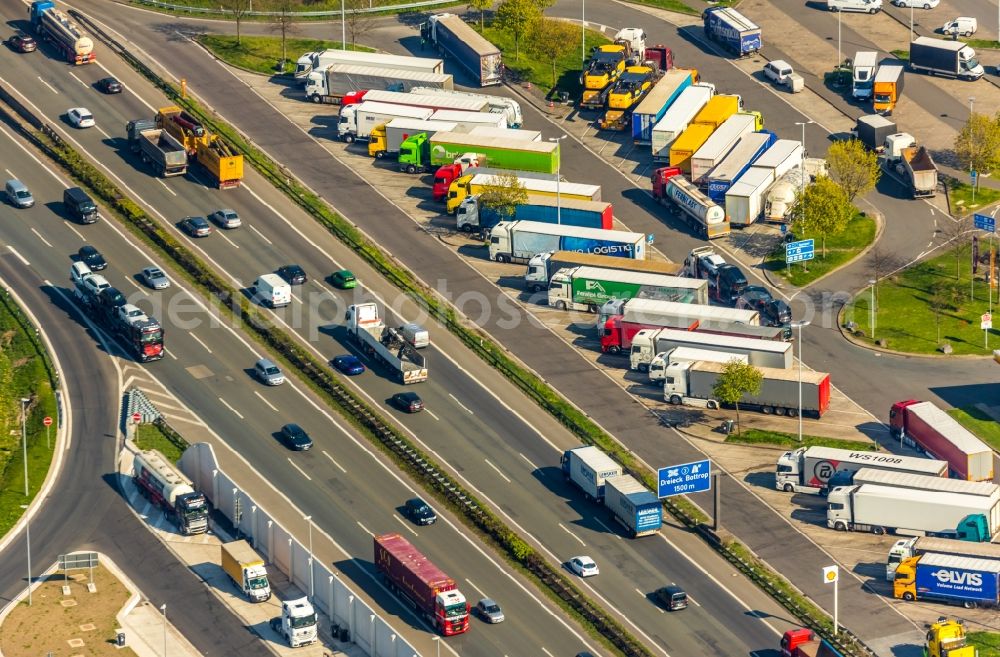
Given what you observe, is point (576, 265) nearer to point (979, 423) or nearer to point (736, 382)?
point (736, 382)

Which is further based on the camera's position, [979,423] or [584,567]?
[979,423]

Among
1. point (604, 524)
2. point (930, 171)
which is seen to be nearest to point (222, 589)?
point (604, 524)

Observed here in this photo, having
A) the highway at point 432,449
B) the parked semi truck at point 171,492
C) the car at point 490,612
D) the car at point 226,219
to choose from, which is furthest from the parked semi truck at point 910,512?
the car at point 226,219

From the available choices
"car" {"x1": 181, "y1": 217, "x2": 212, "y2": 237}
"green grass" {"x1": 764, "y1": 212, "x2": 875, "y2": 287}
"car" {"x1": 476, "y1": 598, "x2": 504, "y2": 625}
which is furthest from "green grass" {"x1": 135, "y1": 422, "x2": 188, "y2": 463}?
"green grass" {"x1": 764, "y1": 212, "x2": 875, "y2": 287}

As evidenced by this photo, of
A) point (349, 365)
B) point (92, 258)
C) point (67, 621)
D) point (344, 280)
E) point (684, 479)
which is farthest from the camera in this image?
point (344, 280)

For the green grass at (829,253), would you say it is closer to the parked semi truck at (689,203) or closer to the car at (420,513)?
the parked semi truck at (689,203)

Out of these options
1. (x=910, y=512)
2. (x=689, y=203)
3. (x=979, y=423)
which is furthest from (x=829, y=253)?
(x=910, y=512)
